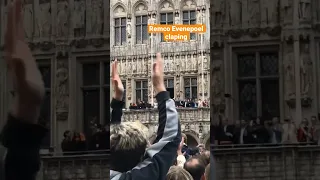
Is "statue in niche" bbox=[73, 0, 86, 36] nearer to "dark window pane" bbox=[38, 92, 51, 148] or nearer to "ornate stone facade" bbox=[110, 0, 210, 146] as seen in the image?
"ornate stone facade" bbox=[110, 0, 210, 146]

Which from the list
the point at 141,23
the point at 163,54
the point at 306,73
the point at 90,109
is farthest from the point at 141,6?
the point at 306,73

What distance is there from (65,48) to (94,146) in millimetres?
332

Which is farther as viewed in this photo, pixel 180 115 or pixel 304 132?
pixel 180 115

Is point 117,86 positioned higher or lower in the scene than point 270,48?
lower

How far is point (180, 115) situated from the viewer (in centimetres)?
207

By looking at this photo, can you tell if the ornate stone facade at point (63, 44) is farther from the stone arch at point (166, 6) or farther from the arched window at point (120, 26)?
the stone arch at point (166, 6)

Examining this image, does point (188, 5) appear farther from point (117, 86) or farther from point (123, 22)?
point (117, 86)

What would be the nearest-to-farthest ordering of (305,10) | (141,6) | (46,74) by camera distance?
(305,10)
(46,74)
(141,6)

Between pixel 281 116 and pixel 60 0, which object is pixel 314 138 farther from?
pixel 60 0

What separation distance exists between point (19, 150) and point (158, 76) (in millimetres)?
508

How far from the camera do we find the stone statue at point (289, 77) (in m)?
1.96

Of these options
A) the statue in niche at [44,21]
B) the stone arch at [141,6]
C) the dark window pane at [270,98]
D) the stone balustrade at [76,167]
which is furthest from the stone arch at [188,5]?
the stone balustrade at [76,167]

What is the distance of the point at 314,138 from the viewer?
196cm

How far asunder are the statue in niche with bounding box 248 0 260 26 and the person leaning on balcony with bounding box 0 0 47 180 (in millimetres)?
695
